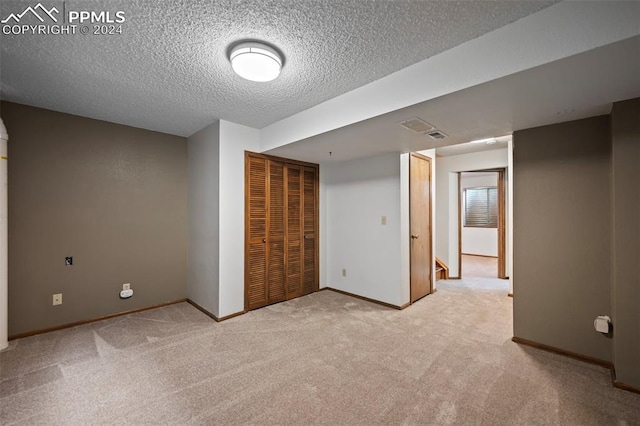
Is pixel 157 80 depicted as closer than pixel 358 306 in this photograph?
Yes

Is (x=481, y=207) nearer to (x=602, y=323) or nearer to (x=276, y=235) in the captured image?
(x=602, y=323)

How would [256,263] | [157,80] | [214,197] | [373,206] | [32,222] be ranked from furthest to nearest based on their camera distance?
[373,206], [256,263], [214,197], [32,222], [157,80]

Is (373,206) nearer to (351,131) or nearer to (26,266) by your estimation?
(351,131)

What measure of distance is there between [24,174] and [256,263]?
261 cm

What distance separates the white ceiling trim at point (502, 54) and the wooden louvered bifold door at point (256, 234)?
1.50 m

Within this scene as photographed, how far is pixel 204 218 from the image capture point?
357 centimetres

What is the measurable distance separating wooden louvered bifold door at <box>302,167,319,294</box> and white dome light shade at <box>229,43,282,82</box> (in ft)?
7.60

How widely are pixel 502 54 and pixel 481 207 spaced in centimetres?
725

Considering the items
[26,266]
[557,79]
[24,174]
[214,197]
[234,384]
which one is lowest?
[234,384]

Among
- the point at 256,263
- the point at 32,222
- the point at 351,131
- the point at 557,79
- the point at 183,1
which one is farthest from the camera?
the point at 256,263

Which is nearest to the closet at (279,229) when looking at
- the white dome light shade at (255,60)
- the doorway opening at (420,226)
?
the doorway opening at (420,226)

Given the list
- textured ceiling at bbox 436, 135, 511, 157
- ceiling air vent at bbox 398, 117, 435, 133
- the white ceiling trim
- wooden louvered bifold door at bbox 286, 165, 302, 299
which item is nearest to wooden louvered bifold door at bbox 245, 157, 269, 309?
wooden louvered bifold door at bbox 286, 165, 302, 299

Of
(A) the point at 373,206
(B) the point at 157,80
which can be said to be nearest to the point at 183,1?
(B) the point at 157,80

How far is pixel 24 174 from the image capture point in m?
2.85
